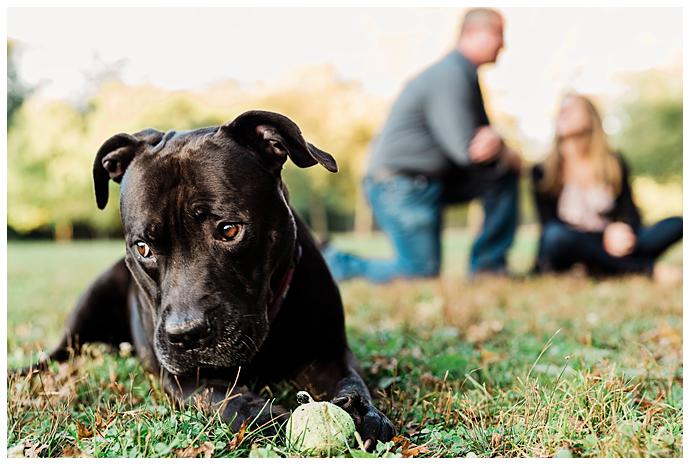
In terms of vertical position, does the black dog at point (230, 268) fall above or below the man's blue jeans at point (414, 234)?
above

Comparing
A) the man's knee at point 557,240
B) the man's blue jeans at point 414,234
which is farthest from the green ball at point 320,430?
the man's knee at point 557,240

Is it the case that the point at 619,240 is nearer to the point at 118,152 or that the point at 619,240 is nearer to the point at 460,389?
the point at 460,389

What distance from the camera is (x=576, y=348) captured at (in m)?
3.54

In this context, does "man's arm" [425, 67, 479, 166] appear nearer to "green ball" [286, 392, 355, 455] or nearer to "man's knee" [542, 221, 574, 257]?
"man's knee" [542, 221, 574, 257]

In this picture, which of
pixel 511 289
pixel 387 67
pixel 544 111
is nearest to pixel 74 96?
pixel 387 67

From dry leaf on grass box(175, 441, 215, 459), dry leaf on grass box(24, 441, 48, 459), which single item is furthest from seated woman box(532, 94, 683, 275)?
dry leaf on grass box(24, 441, 48, 459)

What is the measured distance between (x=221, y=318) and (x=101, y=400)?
31.4 inches

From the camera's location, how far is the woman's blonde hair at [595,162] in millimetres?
7152

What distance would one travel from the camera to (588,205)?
7160 millimetres

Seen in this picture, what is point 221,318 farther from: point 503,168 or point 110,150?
point 503,168

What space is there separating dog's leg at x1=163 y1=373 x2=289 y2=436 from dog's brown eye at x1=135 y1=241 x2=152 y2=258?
1.54 feet

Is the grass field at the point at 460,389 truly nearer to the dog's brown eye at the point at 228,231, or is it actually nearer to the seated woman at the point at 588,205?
the dog's brown eye at the point at 228,231

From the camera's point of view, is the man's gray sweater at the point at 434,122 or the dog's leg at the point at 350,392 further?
the man's gray sweater at the point at 434,122

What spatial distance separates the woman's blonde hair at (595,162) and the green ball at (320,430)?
5.75 meters
